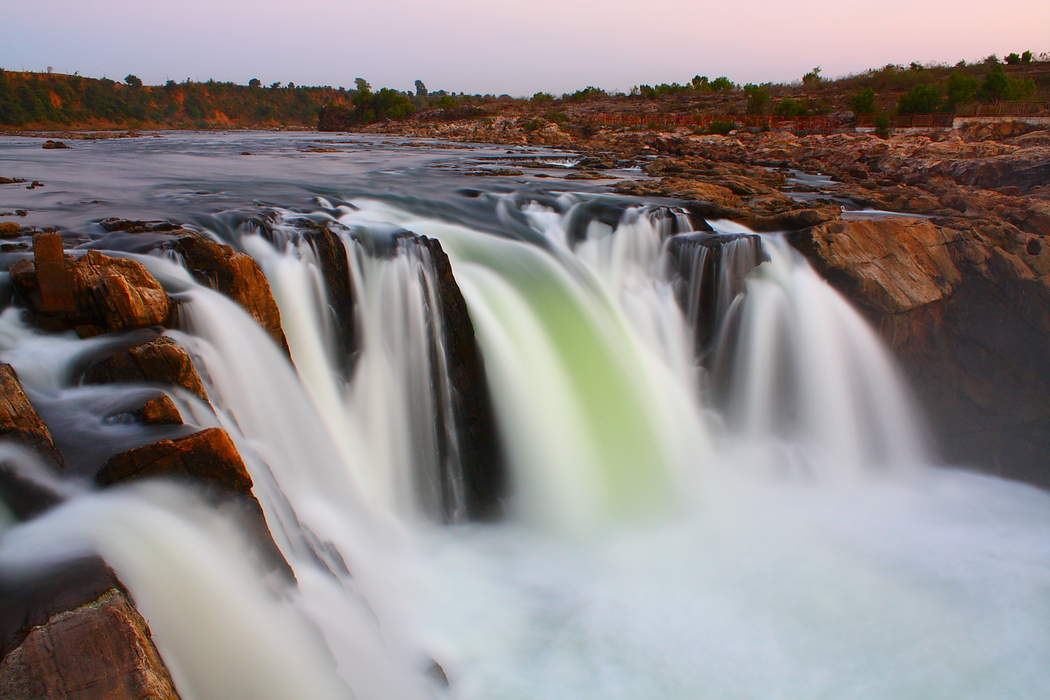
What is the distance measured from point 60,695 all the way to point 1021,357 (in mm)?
10785

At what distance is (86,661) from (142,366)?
91.9 inches

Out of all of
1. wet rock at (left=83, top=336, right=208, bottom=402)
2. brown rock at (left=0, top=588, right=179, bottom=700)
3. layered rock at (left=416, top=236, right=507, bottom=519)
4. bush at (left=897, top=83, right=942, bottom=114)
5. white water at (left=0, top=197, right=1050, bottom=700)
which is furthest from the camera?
bush at (left=897, top=83, right=942, bottom=114)

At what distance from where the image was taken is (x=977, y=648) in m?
5.31

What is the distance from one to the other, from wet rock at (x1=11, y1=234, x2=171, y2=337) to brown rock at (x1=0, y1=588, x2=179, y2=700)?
2.85m

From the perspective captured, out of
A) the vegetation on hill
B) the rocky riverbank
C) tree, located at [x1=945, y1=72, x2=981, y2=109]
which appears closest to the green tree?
the vegetation on hill

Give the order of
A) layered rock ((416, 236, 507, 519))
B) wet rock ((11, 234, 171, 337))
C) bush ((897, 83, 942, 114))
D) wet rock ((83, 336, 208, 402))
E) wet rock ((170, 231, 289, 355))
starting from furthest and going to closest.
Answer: bush ((897, 83, 942, 114)), layered rock ((416, 236, 507, 519)), wet rock ((170, 231, 289, 355)), wet rock ((11, 234, 171, 337)), wet rock ((83, 336, 208, 402))

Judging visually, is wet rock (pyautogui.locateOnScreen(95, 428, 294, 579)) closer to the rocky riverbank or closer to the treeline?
the rocky riverbank

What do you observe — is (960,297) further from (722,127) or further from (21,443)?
(722,127)

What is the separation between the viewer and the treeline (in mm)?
59031

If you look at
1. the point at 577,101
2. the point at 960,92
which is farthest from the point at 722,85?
the point at 960,92

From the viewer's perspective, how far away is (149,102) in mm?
89688

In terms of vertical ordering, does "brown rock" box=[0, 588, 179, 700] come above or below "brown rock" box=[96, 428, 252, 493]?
below

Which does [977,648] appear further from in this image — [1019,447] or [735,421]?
[1019,447]

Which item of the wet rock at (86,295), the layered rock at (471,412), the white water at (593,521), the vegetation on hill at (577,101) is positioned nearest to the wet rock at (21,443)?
the white water at (593,521)
